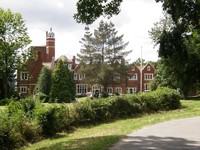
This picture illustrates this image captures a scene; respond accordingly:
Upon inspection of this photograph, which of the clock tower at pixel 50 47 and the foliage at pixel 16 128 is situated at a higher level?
the clock tower at pixel 50 47

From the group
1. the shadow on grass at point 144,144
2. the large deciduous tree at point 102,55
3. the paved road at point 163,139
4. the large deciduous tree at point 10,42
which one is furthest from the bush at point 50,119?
the large deciduous tree at point 102,55

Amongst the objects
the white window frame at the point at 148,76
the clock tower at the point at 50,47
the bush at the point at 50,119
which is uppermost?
the clock tower at the point at 50,47

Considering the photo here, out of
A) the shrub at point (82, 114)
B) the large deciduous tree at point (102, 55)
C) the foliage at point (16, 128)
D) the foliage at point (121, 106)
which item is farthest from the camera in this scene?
the large deciduous tree at point (102, 55)

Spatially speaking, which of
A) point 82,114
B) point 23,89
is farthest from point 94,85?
point 82,114

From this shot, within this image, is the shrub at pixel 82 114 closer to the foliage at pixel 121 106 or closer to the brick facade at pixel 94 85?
the foliage at pixel 121 106

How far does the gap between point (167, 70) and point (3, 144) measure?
45574 millimetres

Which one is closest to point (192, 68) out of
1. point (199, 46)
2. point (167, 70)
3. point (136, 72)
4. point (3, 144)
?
point (199, 46)

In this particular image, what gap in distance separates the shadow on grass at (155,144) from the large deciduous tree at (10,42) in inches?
1871

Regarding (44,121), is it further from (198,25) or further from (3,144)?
(198,25)

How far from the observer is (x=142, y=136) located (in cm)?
1622

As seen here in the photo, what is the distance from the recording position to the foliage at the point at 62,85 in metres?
63.9

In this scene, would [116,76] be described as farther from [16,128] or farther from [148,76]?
[16,128]

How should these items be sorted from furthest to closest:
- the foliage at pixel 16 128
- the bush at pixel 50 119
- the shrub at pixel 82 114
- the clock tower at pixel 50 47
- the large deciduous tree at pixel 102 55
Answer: the clock tower at pixel 50 47 → the large deciduous tree at pixel 102 55 → the shrub at pixel 82 114 → the bush at pixel 50 119 → the foliage at pixel 16 128

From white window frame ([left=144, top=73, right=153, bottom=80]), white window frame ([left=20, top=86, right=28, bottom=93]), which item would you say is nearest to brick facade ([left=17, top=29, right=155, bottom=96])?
white window frame ([left=144, top=73, right=153, bottom=80])
